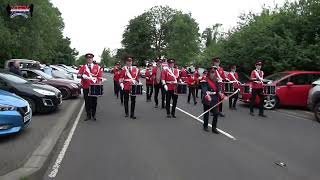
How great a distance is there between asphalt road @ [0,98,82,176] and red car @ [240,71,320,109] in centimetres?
816

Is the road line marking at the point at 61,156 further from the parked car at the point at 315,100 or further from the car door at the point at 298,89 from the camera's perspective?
the car door at the point at 298,89

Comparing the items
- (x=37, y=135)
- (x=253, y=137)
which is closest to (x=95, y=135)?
(x=37, y=135)

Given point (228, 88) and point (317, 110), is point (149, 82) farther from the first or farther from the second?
point (317, 110)

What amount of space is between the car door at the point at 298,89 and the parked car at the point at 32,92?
28.2ft

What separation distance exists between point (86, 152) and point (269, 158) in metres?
3.20

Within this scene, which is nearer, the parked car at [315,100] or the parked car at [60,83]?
the parked car at [315,100]

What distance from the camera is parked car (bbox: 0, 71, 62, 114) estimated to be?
12.5m

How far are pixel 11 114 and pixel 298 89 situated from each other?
1123 centimetres

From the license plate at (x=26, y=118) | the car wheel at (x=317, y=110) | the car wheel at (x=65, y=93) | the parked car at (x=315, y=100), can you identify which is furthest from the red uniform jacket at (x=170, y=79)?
the car wheel at (x=65, y=93)

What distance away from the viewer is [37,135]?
30.9ft

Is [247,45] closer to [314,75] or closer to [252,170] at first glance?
[314,75]

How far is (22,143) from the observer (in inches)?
334

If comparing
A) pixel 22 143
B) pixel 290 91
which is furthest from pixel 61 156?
pixel 290 91

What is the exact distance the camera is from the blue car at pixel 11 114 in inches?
335
